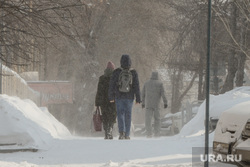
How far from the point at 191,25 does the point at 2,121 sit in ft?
45.7

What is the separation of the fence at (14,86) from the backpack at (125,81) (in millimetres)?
6267

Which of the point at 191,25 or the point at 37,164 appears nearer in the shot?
the point at 37,164

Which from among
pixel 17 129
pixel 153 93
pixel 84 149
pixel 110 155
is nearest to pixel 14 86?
pixel 153 93

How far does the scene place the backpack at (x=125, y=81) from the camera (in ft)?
47.8

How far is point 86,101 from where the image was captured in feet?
112

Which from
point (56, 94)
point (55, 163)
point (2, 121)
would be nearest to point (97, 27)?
point (56, 94)

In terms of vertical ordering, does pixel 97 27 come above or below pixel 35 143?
above

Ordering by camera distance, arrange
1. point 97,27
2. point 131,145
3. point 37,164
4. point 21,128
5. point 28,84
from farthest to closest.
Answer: point 97,27
point 28,84
point 21,128
point 131,145
point 37,164

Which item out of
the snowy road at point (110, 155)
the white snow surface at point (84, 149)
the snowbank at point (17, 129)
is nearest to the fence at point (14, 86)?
the white snow surface at point (84, 149)

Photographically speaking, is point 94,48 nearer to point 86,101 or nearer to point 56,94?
point 86,101

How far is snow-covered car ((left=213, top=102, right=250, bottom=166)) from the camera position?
8406 mm

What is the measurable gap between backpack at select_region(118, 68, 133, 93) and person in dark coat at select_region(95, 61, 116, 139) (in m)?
0.90

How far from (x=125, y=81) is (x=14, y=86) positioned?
9.65 m

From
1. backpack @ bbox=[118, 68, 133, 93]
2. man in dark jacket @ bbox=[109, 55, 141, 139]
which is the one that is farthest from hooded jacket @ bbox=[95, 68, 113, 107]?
backpack @ bbox=[118, 68, 133, 93]
